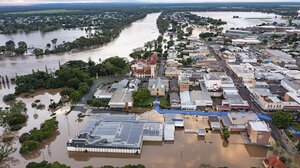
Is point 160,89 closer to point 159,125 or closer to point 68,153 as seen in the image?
point 159,125

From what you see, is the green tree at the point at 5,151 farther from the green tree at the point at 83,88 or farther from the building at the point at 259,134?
the building at the point at 259,134

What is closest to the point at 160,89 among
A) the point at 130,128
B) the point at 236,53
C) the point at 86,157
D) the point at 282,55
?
the point at 130,128

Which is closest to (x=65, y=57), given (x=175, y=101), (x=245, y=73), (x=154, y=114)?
(x=175, y=101)

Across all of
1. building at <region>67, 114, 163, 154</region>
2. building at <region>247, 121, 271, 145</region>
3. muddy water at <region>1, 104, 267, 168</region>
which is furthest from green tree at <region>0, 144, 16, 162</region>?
building at <region>247, 121, 271, 145</region>

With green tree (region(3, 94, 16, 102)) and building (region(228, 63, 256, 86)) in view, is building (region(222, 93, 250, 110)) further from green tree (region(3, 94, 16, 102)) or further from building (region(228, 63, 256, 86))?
green tree (region(3, 94, 16, 102))

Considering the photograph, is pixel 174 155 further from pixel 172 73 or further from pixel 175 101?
pixel 172 73

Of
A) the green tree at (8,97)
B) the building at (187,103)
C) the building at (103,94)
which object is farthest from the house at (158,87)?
the green tree at (8,97)
